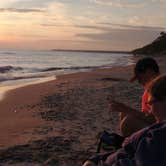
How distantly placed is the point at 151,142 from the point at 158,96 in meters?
0.25

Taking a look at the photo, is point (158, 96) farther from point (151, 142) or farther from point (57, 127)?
point (57, 127)

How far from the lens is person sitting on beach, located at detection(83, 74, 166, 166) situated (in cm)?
Result: 250

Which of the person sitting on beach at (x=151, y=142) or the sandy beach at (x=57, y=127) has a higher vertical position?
the person sitting on beach at (x=151, y=142)

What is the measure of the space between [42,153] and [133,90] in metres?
7.76

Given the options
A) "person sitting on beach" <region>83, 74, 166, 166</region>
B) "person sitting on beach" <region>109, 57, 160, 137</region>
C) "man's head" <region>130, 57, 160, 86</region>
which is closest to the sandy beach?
"person sitting on beach" <region>109, 57, 160, 137</region>

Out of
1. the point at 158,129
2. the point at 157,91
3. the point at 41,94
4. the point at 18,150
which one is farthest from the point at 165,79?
the point at 41,94

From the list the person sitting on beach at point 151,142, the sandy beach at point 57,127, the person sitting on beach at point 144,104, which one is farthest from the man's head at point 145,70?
the person sitting on beach at point 151,142

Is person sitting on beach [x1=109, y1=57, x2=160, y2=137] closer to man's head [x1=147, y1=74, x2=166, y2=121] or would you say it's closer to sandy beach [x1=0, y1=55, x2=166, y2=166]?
sandy beach [x1=0, y1=55, x2=166, y2=166]

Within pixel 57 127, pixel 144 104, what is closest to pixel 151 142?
pixel 144 104

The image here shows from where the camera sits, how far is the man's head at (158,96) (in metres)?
2.56

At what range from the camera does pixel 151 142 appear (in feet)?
8.21

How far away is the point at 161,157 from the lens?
2.50 m

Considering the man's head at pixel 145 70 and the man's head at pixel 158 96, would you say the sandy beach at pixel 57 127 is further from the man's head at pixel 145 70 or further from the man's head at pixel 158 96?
the man's head at pixel 158 96

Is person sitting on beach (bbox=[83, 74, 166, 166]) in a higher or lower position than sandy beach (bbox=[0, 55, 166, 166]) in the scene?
higher
